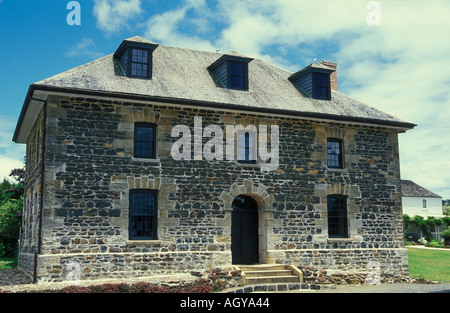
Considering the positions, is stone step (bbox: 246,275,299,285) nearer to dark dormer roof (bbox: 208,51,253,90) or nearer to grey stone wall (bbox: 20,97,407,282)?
grey stone wall (bbox: 20,97,407,282)

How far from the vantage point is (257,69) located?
72.8ft

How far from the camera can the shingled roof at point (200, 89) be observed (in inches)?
643

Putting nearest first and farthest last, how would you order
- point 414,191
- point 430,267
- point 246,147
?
point 246,147 < point 430,267 < point 414,191

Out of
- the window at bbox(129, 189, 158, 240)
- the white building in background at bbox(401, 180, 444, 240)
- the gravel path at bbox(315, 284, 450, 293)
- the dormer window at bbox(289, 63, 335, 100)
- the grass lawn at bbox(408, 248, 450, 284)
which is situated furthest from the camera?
the white building in background at bbox(401, 180, 444, 240)

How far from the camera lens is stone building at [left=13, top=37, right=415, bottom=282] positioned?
51.3 feet

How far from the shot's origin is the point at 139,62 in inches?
715

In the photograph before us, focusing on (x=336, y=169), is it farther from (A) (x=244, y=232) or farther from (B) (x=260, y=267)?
(B) (x=260, y=267)

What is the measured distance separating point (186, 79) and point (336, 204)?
798 cm

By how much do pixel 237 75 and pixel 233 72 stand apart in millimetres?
210

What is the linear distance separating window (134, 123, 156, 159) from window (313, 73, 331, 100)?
7.95m

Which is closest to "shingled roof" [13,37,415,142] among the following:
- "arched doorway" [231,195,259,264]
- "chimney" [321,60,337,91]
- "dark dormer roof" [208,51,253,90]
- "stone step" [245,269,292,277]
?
"dark dormer roof" [208,51,253,90]

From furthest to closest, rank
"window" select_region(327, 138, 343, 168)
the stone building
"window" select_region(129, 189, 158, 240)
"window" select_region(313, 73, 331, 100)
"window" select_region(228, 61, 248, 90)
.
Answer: "window" select_region(313, 73, 331, 100) < "window" select_region(327, 138, 343, 168) < "window" select_region(228, 61, 248, 90) < "window" select_region(129, 189, 158, 240) < the stone building

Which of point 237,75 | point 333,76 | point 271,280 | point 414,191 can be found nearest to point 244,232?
point 271,280
